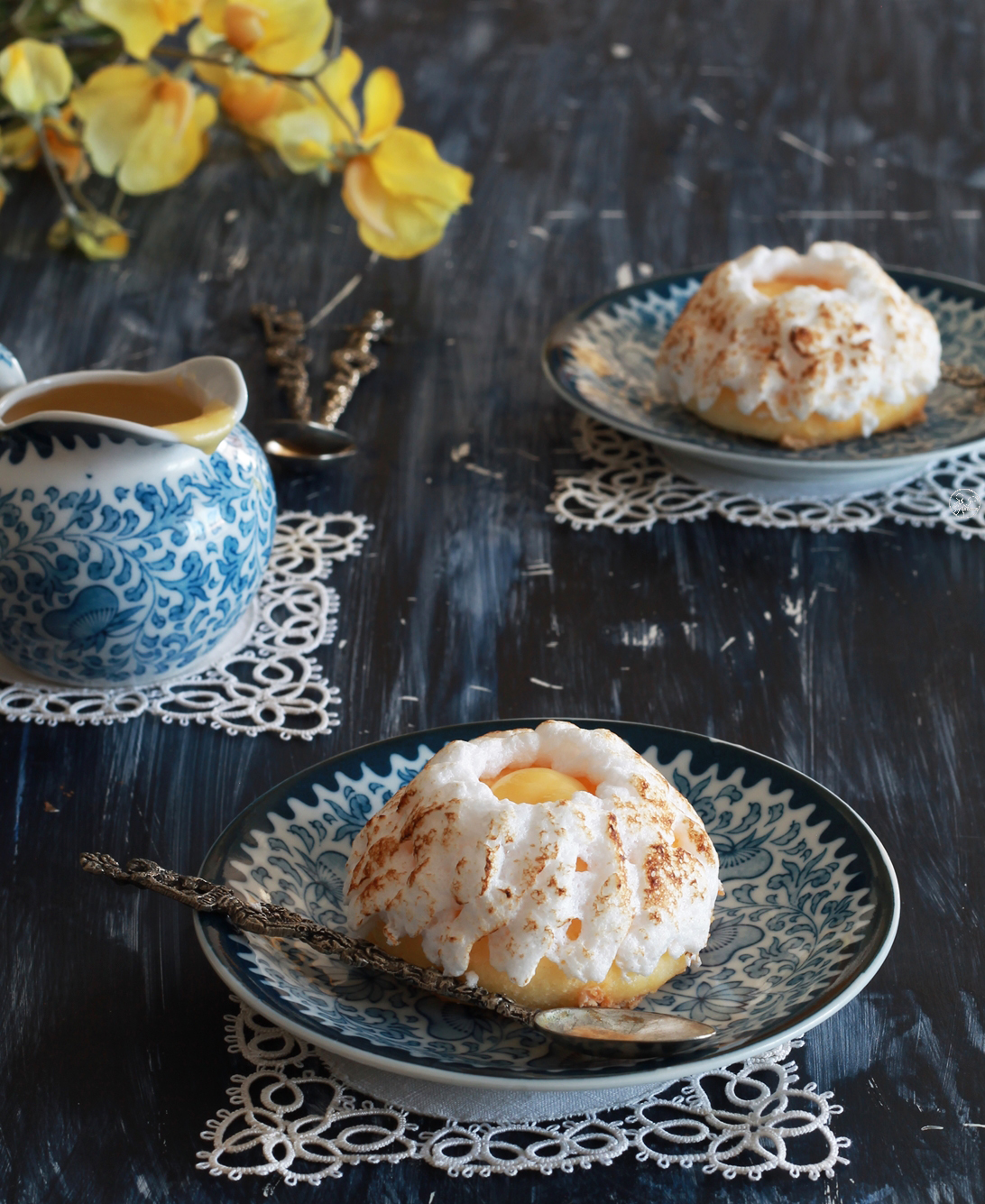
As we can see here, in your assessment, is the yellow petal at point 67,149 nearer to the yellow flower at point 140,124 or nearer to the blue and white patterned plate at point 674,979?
the yellow flower at point 140,124

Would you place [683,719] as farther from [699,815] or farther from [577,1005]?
[577,1005]

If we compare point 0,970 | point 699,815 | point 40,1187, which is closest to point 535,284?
point 699,815

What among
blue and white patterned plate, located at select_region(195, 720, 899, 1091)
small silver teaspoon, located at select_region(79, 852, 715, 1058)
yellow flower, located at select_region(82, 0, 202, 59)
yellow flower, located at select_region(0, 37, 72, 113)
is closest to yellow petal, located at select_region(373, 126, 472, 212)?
yellow flower, located at select_region(82, 0, 202, 59)

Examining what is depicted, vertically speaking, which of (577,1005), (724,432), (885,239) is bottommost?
(885,239)

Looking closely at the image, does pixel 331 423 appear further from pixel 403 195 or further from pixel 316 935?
pixel 316 935

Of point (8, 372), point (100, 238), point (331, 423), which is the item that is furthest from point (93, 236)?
point (8, 372)

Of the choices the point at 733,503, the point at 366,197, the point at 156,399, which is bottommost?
the point at 733,503

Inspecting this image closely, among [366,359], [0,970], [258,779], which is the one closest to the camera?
[0,970]

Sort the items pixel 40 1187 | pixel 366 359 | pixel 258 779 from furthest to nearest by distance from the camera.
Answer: pixel 366 359 < pixel 258 779 < pixel 40 1187
